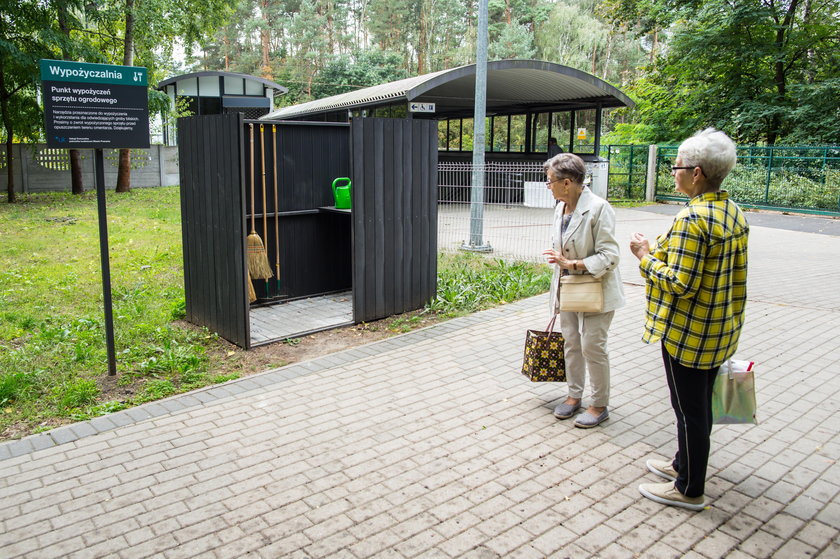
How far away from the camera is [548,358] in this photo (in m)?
4.58

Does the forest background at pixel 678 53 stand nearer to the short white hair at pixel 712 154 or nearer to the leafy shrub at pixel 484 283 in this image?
the leafy shrub at pixel 484 283

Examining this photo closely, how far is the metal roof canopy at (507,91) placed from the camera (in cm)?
1750

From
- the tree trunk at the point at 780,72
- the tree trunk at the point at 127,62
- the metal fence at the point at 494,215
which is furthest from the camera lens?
the tree trunk at the point at 780,72

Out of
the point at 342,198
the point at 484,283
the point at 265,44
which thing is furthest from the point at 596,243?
the point at 265,44

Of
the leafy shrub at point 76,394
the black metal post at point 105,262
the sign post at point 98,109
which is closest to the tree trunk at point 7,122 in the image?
the black metal post at point 105,262

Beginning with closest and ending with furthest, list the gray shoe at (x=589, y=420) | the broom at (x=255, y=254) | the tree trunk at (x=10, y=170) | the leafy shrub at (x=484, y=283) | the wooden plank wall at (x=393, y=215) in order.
→ the gray shoe at (x=589, y=420)
the wooden plank wall at (x=393, y=215)
the broom at (x=255, y=254)
the leafy shrub at (x=484, y=283)
the tree trunk at (x=10, y=170)

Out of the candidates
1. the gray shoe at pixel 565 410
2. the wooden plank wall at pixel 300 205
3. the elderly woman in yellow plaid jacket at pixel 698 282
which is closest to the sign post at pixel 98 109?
the wooden plank wall at pixel 300 205

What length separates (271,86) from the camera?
Answer: 32.2m

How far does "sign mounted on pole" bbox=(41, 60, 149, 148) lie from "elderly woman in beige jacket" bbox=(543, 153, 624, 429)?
10.1ft

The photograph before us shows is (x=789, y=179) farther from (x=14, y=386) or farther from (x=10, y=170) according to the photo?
(x=10, y=170)

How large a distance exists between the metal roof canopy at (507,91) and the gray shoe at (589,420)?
13554 mm

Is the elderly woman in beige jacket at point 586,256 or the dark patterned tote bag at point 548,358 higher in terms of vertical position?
the elderly woman in beige jacket at point 586,256

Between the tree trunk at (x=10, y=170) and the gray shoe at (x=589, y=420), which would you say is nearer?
the gray shoe at (x=589, y=420)

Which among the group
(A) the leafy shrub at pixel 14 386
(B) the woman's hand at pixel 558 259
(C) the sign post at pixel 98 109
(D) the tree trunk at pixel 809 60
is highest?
(D) the tree trunk at pixel 809 60
